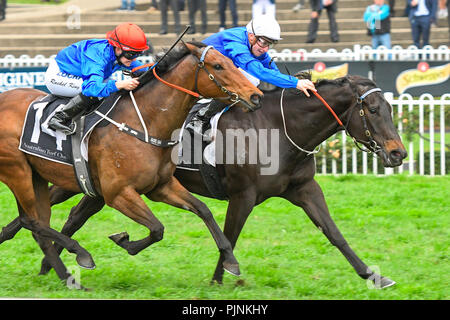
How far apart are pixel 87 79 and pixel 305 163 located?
1.82 metres

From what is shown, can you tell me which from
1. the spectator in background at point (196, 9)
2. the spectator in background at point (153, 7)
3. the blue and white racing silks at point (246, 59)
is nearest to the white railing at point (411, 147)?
the blue and white racing silks at point (246, 59)

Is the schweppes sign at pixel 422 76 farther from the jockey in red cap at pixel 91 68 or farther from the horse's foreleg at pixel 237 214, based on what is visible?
the jockey in red cap at pixel 91 68

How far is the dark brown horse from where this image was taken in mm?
6621

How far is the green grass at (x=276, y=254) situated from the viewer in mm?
6656

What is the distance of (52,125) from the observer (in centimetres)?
665

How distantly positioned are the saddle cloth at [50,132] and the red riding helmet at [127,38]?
41cm

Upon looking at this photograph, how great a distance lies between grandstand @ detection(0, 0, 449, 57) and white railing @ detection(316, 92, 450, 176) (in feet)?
15.7

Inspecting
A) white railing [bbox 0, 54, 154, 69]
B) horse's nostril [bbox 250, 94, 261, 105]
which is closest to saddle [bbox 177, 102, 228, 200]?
horse's nostril [bbox 250, 94, 261, 105]

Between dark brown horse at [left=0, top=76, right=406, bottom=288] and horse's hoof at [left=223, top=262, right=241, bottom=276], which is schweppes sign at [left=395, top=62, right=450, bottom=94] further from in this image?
horse's hoof at [left=223, top=262, right=241, bottom=276]

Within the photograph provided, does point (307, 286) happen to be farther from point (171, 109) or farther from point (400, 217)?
point (400, 217)

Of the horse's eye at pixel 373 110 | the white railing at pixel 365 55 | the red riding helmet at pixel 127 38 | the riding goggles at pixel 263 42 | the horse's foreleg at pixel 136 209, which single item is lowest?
the horse's foreleg at pixel 136 209

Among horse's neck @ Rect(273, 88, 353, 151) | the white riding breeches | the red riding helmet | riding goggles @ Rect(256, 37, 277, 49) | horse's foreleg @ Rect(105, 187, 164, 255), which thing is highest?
the red riding helmet

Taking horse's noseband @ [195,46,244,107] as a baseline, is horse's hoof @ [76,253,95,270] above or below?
below

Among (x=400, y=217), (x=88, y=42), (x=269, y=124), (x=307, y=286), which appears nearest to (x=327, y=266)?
(x=307, y=286)
